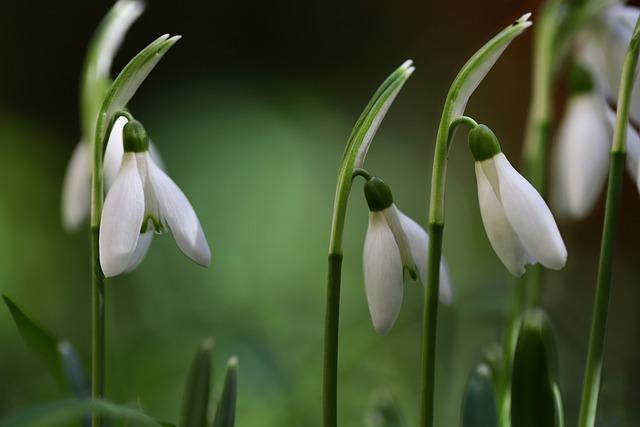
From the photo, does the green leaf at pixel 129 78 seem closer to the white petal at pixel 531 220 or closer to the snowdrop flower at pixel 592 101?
the white petal at pixel 531 220

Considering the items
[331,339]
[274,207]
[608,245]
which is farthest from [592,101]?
[274,207]

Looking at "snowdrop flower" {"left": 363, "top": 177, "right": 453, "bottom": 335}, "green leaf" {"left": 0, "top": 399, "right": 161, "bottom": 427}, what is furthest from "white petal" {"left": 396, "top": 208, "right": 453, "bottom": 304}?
"green leaf" {"left": 0, "top": 399, "right": 161, "bottom": 427}

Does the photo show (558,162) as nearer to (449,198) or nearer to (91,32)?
(449,198)

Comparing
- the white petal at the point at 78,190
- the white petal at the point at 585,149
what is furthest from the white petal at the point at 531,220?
the white petal at the point at 78,190

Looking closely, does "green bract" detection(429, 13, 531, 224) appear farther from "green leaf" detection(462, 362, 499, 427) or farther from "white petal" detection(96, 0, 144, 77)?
"white petal" detection(96, 0, 144, 77)

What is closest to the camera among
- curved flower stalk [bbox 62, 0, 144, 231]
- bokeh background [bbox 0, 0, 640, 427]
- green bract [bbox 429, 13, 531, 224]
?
green bract [bbox 429, 13, 531, 224]
